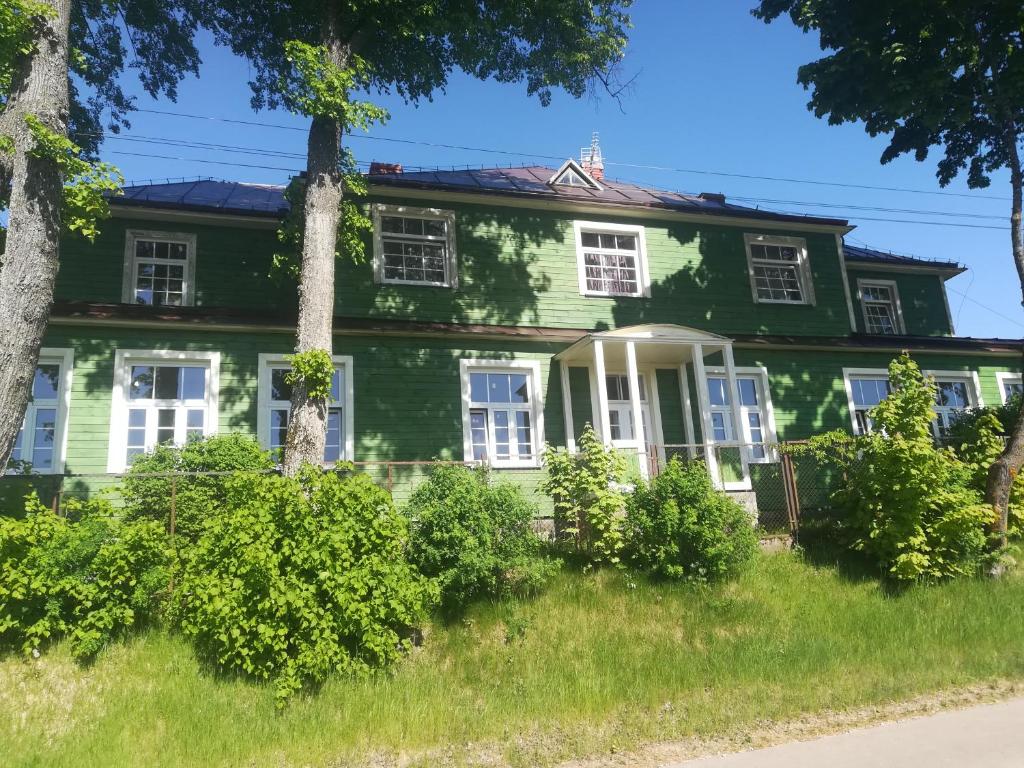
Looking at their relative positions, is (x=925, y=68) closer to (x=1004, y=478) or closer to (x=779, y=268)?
(x=779, y=268)

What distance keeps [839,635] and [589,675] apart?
3455 mm

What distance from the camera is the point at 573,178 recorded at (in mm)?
16359

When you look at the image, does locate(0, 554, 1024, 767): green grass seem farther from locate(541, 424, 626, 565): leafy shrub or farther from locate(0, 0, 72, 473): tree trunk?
locate(0, 0, 72, 473): tree trunk

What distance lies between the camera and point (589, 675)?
7672mm

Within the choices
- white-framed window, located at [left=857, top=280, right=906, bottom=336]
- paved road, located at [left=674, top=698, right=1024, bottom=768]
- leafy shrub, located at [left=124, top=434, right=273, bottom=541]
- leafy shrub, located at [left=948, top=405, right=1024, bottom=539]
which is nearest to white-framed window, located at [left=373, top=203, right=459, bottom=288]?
leafy shrub, located at [left=124, top=434, right=273, bottom=541]

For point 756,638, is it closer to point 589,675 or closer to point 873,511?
point 589,675

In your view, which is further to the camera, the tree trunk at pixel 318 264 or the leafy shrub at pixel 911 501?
the leafy shrub at pixel 911 501

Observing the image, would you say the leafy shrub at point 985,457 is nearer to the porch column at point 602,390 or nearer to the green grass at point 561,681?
the green grass at point 561,681

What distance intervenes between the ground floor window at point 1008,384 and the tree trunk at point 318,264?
15.9 m

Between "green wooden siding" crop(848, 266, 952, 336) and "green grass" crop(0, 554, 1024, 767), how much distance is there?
1028cm

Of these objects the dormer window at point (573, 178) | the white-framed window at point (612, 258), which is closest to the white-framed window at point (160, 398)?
the white-framed window at point (612, 258)

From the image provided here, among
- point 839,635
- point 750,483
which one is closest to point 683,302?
point 750,483

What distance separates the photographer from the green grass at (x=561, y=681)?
647 centimetres

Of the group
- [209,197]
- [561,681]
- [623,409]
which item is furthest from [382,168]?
[561,681]
